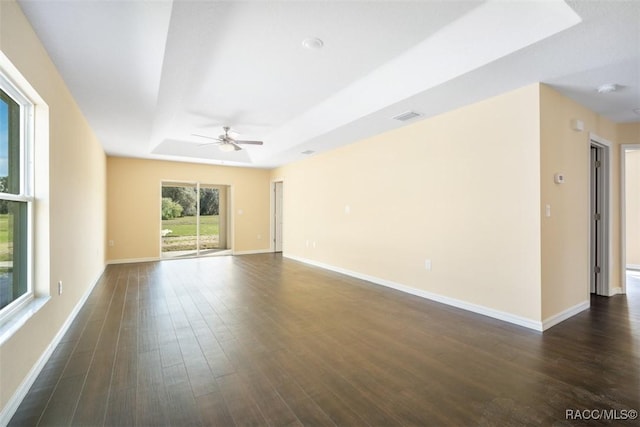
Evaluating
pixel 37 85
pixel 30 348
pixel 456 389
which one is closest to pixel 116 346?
pixel 30 348

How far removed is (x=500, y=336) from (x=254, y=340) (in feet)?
7.60

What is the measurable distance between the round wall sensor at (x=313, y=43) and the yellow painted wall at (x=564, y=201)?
225cm

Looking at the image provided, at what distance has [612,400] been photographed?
1859 mm

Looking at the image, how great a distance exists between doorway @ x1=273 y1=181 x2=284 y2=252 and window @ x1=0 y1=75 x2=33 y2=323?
6.63 m

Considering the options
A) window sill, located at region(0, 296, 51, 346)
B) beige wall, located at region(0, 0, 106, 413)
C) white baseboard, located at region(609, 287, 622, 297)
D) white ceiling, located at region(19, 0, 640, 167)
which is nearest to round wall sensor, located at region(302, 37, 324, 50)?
white ceiling, located at region(19, 0, 640, 167)

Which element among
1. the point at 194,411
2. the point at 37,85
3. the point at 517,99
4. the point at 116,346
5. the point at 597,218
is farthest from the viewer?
the point at 597,218

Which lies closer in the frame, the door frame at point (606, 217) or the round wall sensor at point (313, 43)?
the round wall sensor at point (313, 43)

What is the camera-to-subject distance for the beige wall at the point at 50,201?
5.92 feet

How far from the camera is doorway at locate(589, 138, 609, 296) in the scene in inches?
161

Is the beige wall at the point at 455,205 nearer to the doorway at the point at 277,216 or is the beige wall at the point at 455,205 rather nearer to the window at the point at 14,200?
the doorway at the point at 277,216

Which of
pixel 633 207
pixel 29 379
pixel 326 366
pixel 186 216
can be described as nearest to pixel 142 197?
pixel 186 216

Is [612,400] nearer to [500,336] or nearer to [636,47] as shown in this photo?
[500,336]

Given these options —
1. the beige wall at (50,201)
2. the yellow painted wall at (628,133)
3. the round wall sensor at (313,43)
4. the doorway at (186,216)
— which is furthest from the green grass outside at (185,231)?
the yellow painted wall at (628,133)

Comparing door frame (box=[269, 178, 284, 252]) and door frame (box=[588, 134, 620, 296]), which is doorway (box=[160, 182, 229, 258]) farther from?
door frame (box=[588, 134, 620, 296])
